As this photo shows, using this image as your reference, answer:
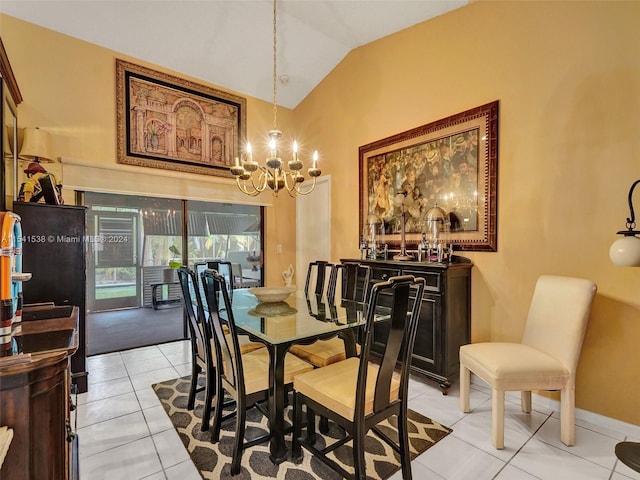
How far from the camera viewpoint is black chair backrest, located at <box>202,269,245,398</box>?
1768mm

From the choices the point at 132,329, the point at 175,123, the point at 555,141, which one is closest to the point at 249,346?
the point at 132,329

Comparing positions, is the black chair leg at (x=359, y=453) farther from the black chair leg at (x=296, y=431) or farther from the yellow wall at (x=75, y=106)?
the yellow wall at (x=75, y=106)

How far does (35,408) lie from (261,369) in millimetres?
1140

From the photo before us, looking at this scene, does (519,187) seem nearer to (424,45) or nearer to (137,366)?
(424,45)

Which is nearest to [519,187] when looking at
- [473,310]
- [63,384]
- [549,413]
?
[473,310]

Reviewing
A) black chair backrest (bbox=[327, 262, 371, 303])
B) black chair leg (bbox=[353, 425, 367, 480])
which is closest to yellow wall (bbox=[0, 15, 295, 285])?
black chair backrest (bbox=[327, 262, 371, 303])

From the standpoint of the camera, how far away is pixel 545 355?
2156mm

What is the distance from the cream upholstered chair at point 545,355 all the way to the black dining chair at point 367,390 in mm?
743

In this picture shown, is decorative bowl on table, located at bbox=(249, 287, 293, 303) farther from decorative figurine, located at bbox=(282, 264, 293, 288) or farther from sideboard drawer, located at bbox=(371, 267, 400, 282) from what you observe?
decorative figurine, located at bbox=(282, 264, 293, 288)

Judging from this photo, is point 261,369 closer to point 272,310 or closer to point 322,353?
point 322,353

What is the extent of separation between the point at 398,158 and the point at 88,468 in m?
3.75

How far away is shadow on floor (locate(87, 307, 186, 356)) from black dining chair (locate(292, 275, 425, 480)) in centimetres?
300

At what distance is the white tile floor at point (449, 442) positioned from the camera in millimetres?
Result: 1785

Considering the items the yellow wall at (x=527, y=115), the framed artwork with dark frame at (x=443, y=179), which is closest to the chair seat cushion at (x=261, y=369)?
the yellow wall at (x=527, y=115)
